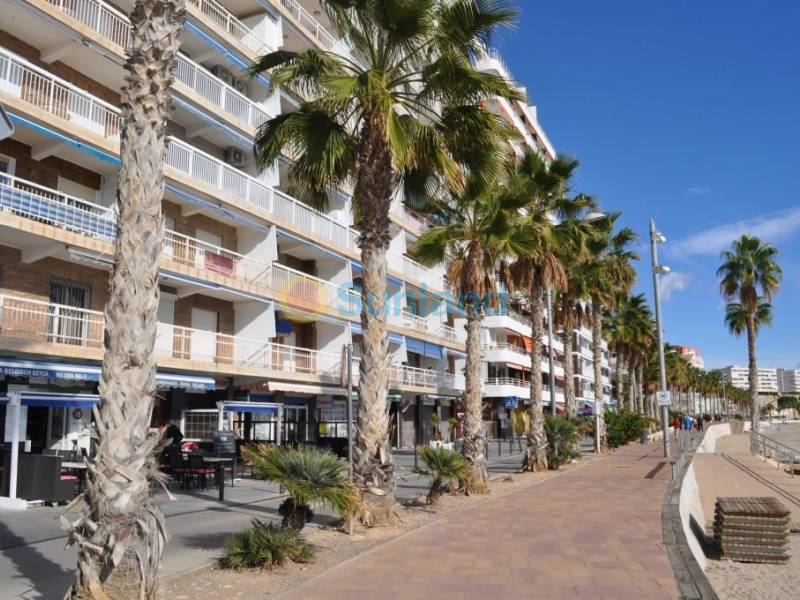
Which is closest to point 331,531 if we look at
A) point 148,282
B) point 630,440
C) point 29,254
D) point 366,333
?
point 366,333

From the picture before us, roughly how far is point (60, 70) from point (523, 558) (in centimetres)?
1772

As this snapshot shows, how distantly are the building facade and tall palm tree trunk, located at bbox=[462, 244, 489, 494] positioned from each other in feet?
6.83

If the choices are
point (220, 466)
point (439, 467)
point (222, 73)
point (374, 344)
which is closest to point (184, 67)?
point (222, 73)

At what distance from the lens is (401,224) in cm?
3619

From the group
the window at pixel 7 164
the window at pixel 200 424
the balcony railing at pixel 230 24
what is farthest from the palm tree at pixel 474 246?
the balcony railing at pixel 230 24

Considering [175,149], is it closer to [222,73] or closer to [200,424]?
[222,73]

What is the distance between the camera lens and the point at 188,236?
864 inches

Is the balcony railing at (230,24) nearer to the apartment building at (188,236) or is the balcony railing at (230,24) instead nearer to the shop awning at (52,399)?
the apartment building at (188,236)

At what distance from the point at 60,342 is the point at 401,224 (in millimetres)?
21291

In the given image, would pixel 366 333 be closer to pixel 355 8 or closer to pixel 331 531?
pixel 331 531

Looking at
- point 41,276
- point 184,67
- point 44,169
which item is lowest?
point 41,276

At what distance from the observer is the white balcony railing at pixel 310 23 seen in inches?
1125

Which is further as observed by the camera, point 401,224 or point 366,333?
point 401,224

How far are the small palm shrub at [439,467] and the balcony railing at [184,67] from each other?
11.7 metres
